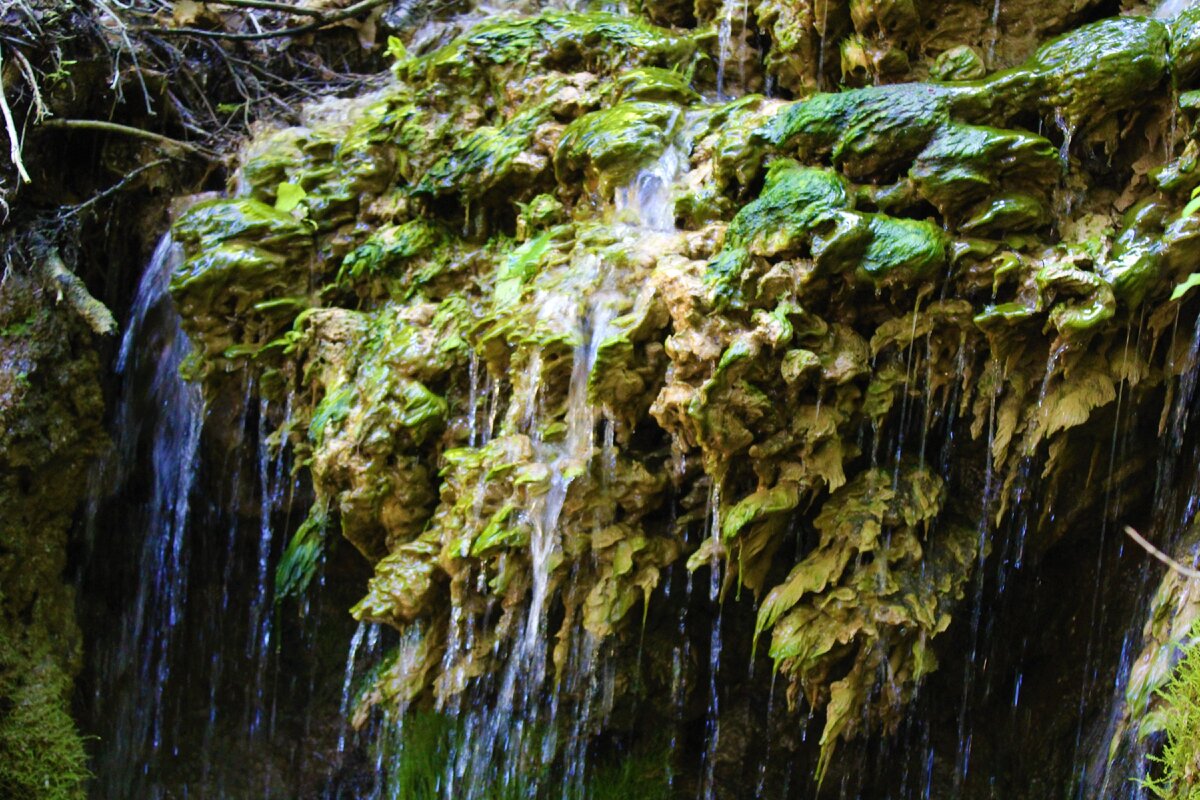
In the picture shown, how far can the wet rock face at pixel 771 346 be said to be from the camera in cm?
365

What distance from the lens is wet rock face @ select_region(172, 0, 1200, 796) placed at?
365 centimetres

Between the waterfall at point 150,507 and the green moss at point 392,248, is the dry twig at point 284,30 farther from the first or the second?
the green moss at point 392,248

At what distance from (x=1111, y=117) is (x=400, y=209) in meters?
3.49

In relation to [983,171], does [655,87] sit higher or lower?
higher

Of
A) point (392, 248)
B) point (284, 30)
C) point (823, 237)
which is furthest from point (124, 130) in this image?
point (823, 237)

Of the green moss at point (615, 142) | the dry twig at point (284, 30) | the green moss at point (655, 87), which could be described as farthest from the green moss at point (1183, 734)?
the dry twig at point (284, 30)

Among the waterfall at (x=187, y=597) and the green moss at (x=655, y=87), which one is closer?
the green moss at (x=655, y=87)

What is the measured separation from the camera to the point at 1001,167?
12.2 feet

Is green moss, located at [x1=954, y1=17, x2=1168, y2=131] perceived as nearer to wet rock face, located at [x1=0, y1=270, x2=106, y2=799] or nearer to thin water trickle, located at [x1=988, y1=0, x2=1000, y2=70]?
thin water trickle, located at [x1=988, y1=0, x2=1000, y2=70]

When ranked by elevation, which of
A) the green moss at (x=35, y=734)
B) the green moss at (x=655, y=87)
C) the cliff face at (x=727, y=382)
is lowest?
the green moss at (x=35, y=734)

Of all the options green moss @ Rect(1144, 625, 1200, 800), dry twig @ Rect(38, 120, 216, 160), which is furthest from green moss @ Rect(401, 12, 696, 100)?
green moss @ Rect(1144, 625, 1200, 800)

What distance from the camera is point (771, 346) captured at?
Result: 3.73m

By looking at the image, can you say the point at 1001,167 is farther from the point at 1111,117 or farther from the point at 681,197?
the point at 681,197

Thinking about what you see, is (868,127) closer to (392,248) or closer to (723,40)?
(723,40)
